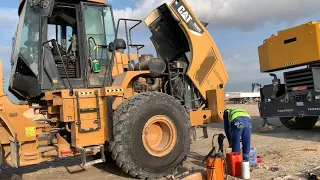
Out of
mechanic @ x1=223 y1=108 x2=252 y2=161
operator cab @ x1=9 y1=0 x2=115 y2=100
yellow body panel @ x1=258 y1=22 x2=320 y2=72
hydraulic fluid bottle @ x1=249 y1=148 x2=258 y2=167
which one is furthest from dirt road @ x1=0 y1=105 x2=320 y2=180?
yellow body panel @ x1=258 y1=22 x2=320 y2=72

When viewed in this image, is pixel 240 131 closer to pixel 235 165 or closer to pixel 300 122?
pixel 235 165

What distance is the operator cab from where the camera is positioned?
5.39m

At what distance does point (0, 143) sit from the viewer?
195 inches

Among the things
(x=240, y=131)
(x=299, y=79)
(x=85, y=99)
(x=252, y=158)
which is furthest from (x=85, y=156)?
(x=299, y=79)

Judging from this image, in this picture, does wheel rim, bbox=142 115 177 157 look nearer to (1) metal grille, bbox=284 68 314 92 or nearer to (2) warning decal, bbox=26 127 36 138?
(2) warning decal, bbox=26 127 36 138

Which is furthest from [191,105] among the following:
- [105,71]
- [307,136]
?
[307,136]

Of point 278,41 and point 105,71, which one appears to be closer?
point 105,71

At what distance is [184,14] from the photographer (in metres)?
7.04

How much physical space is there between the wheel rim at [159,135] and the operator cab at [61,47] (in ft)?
3.64

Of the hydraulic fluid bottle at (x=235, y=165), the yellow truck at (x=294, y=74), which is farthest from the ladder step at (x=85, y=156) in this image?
the yellow truck at (x=294, y=74)

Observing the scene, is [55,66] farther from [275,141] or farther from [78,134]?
[275,141]

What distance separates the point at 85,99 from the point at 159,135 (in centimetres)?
141

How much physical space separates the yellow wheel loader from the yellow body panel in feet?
15.5

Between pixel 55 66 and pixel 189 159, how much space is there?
335 centimetres
